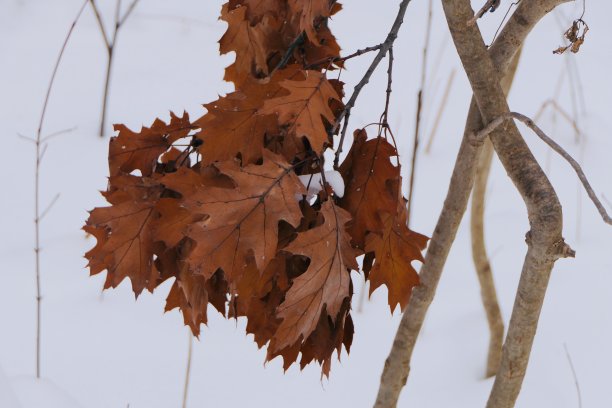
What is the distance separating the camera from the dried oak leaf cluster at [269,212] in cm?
54

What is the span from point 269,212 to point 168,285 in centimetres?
121

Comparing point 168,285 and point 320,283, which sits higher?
point 168,285

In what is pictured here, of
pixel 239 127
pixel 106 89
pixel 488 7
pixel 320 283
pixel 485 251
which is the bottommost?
pixel 320 283

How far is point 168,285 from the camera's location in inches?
67.1

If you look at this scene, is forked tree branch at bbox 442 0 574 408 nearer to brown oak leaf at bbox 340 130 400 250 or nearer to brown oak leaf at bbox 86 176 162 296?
brown oak leaf at bbox 340 130 400 250

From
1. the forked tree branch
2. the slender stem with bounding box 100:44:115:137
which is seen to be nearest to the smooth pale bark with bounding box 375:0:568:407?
the forked tree branch

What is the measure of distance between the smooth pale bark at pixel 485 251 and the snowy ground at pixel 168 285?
0.34 ft

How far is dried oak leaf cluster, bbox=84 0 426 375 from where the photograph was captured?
54 cm

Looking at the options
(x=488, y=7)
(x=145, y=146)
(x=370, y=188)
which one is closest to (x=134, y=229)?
(x=145, y=146)

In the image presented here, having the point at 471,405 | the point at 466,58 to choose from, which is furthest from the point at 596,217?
the point at 466,58

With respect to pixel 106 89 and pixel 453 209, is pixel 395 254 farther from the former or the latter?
pixel 106 89

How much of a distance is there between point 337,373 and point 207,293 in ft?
3.01

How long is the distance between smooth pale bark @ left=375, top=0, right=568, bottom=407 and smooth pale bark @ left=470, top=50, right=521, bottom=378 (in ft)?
1.01

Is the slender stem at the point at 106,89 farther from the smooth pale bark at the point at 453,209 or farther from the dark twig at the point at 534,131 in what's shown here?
the dark twig at the point at 534,131
